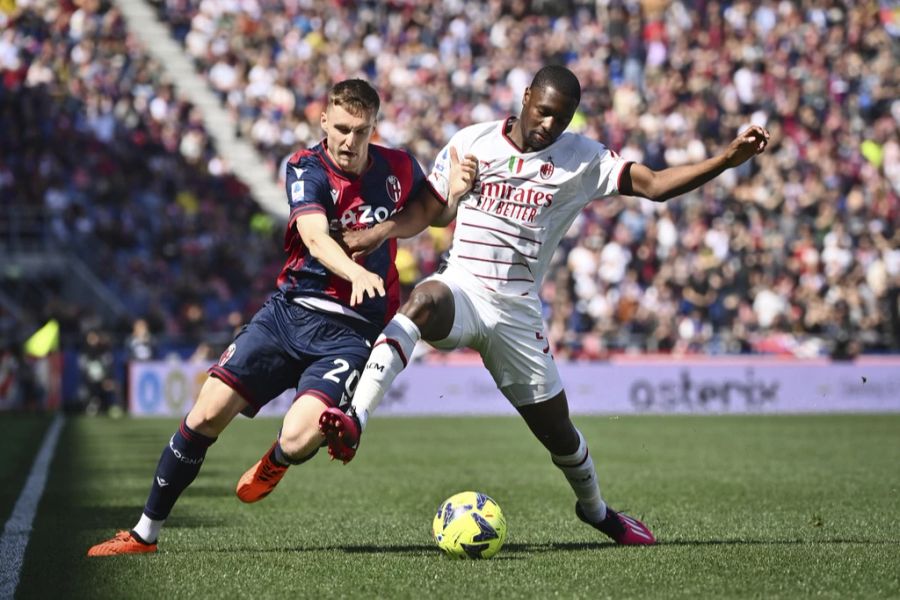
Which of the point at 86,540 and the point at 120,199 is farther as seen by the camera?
the point at 120,199

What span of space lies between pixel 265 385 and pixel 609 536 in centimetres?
216

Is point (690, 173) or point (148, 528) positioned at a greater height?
point (690, 173)

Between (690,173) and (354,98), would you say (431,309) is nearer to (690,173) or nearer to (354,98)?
(354,98)

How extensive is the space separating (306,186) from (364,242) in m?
0.40

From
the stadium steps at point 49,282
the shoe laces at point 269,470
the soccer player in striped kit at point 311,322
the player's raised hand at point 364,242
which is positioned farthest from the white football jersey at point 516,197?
the stadium steps at point 49,282

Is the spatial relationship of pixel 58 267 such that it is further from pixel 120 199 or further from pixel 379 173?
pixel 379 173

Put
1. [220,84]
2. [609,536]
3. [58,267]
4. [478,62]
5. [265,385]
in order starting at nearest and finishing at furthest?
1. [265,385]
2. [609,536]
3. [58,267]
4. [220,84]
5. [478,62]

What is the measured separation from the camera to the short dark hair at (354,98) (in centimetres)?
692

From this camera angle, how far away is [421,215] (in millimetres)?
7297

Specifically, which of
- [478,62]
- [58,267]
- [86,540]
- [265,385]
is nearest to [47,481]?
[86,540]

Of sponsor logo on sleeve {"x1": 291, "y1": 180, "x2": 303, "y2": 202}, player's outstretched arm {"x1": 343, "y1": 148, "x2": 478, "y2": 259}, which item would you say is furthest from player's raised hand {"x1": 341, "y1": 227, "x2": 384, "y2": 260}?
sponsor logo on sleeve {"x1": 291, "y1": 180, "x2": 303, "y2": 202}

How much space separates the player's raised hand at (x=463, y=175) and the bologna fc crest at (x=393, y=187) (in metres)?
0.29

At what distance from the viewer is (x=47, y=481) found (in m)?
12.3

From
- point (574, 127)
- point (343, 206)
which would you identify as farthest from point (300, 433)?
point (574, 127)
